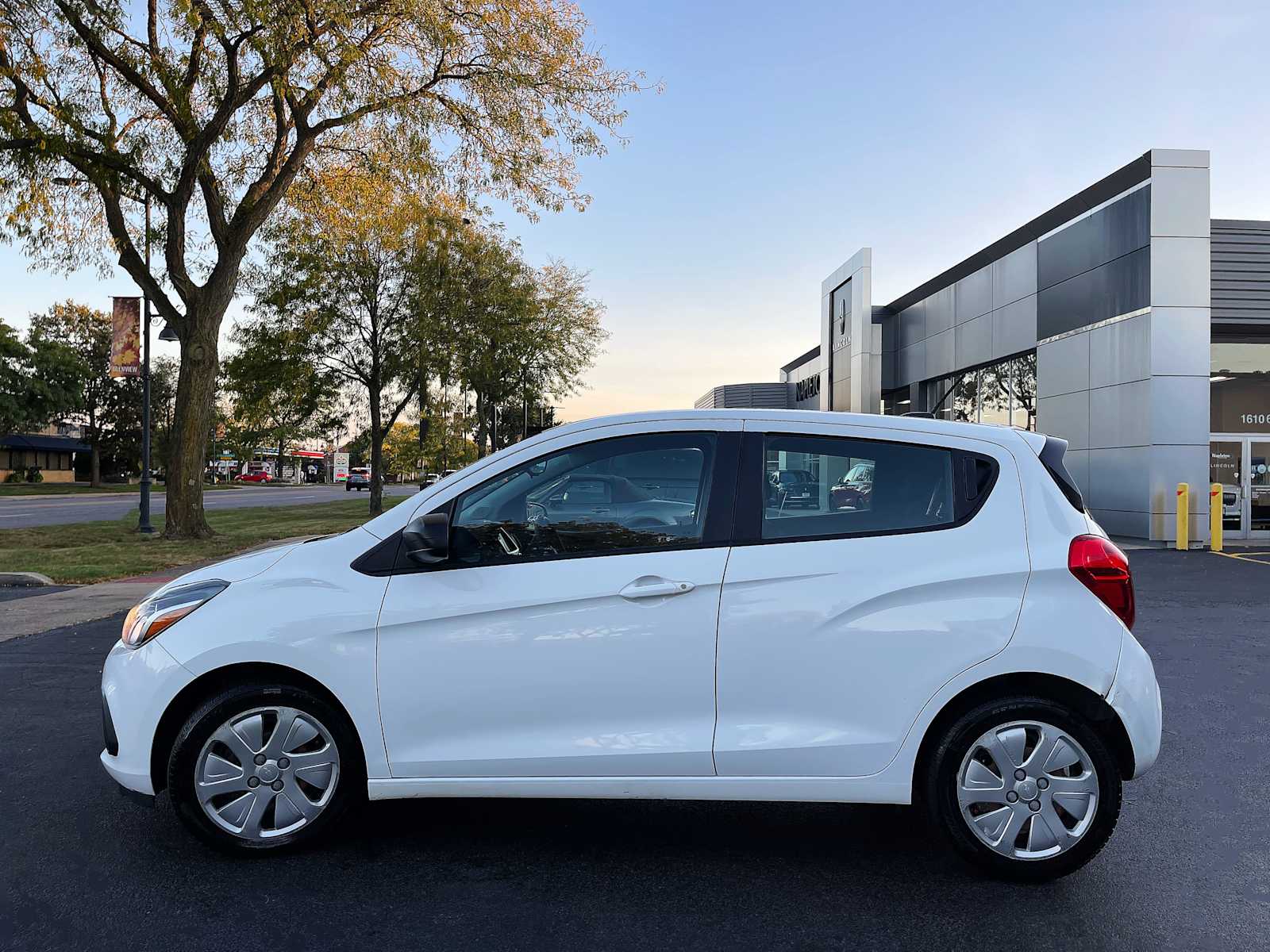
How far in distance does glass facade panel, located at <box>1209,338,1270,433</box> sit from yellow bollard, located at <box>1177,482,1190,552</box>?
326 cm

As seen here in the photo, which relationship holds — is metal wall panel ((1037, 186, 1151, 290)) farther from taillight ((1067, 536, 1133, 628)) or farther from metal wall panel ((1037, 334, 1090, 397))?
taillight ((1067, 536, 1133, 628))

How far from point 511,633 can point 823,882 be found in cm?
145

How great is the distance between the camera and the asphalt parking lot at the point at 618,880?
2906mm

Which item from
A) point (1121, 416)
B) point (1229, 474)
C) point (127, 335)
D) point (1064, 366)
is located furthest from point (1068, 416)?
point (127, 335)

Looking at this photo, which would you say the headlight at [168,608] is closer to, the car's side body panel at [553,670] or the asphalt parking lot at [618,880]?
the car's side body panel at [553,670]

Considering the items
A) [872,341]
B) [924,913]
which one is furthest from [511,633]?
[872,341]

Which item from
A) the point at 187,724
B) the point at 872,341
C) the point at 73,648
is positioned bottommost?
the point at 73,648

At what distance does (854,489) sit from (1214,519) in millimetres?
17526

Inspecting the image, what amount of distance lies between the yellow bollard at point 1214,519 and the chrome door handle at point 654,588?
17575 mm

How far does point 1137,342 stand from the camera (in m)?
17.5

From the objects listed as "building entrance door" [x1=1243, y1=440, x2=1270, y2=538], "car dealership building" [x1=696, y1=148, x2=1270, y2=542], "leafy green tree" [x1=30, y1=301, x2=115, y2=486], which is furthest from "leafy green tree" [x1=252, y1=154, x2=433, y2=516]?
"leafy green tree" [x1=30, y1=301, x2=115, y2=486]

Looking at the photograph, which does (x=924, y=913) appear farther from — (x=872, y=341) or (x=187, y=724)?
(x=872, y=341)

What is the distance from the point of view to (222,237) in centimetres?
1739

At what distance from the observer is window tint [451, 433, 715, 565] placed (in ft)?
11.2
